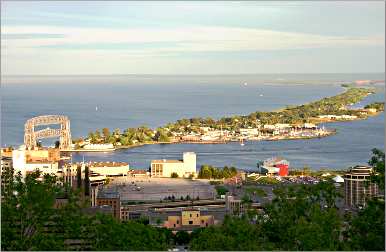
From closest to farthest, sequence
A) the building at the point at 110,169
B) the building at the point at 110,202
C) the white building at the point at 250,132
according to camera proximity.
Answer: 1. the building at the point at 110,202
2. the building at the point at 110,169
3. the white building at the point at 250,132

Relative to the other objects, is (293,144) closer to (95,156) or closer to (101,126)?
(95,156)

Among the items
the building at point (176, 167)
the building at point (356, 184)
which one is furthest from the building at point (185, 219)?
the building at point (176, 167)

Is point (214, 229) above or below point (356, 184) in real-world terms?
above

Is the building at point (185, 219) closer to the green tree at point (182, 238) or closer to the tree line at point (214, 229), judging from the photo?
the green tree at point (182, 238)

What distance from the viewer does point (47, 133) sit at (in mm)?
13672

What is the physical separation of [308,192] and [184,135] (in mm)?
11961

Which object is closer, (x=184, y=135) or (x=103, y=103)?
(x=184, y=135)

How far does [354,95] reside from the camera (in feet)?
82.2

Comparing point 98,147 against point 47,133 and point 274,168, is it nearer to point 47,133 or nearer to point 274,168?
point 47,133

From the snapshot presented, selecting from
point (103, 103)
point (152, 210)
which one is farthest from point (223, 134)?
point (103, 103)

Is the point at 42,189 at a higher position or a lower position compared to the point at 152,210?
higher

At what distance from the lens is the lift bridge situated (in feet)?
40.7

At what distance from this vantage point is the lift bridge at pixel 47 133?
1240 cm

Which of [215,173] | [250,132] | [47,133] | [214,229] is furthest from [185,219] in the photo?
[250,132]
